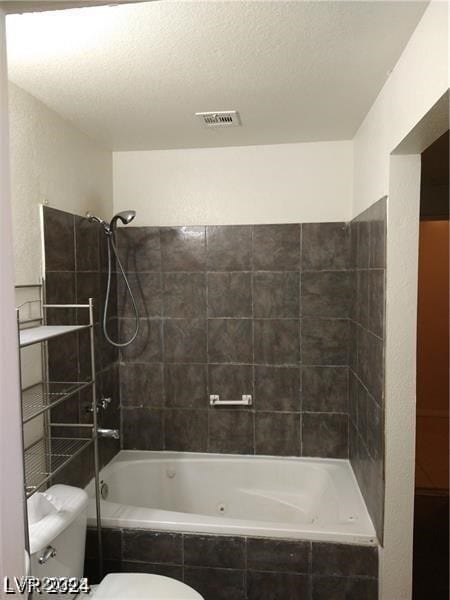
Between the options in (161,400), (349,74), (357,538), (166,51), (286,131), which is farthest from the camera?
(161,400)

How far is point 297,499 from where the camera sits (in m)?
2.63

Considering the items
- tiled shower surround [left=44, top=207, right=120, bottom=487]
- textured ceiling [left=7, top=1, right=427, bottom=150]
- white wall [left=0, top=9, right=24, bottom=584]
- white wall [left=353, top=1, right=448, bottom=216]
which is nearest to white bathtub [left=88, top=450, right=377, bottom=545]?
tiled shower surround [left=44, top=207, right=120, bottom=487]

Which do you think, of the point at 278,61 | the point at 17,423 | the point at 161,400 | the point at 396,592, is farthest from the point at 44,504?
the point at 278,61

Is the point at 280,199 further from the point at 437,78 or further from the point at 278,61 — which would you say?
the point at 437,78

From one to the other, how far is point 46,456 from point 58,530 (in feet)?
1.71

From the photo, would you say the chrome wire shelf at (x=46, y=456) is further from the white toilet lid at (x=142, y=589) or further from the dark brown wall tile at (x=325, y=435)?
the dark brown wall tile at (x=325, y=435)

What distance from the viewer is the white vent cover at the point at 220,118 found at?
7.03 feet

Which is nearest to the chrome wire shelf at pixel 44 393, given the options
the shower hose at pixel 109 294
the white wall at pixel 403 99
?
the shower hose at pixel 109 294

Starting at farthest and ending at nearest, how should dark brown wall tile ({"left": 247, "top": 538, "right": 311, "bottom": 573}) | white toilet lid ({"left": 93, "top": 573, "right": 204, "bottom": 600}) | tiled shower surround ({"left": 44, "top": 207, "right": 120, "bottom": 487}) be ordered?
tiled shower surround ({"left": 44, "top": 207, "right": 120, "bottom": 487}) < dark brown wall tile ({"left": 247, "top": 538, "right": 311, "bottom": 573}) < white toilet lid ({"left": 93, "top": 573, "right": 204, "bottom": 600})

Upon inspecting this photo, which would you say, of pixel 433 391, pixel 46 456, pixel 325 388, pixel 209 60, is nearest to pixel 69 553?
pixel 46 456

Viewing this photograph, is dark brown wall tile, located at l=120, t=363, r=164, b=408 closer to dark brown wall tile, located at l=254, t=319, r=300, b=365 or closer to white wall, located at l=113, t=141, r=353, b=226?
dark brown wall tile, located at l=254, t=319, r=300, b=365

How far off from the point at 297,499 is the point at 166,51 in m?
2.54

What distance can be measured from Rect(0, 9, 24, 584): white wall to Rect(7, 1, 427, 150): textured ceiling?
36.4 inches

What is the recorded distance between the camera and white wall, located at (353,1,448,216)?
121 cm
